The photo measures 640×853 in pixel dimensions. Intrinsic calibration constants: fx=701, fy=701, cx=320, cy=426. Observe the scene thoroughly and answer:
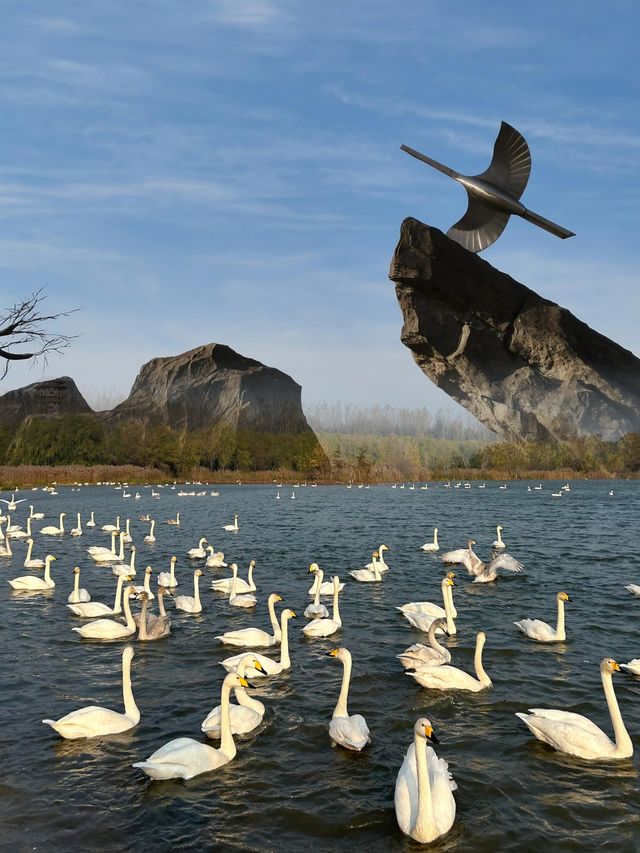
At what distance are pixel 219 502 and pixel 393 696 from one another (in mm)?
47385

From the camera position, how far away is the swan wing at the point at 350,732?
894 centimetres

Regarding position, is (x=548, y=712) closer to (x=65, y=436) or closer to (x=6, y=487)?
(x=6, y=487)

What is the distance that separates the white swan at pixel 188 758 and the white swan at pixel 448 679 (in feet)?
11.7

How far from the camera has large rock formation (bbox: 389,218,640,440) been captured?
17.8 m

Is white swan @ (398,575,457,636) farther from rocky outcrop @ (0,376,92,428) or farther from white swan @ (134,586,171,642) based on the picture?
rocky outcrop @ (0,376,92,428)

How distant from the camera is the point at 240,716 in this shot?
9594mm

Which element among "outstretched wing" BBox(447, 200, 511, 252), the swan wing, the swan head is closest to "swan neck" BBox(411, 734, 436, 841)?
the swan head

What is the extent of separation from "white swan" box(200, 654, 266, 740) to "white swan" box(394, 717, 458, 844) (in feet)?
9.05

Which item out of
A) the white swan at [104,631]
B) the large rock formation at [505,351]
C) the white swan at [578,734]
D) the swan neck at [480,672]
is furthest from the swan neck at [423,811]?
the large rock formation at [505,351]

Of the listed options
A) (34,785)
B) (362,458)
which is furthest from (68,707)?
(362,458)

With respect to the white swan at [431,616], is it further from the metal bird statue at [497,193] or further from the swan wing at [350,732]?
the metal bird statue at [497,193]

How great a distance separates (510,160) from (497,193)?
1.34 m

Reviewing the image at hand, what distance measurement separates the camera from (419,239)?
1741cm

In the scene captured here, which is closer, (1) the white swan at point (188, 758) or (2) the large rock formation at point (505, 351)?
(1) the white swan at point (188, 758)
